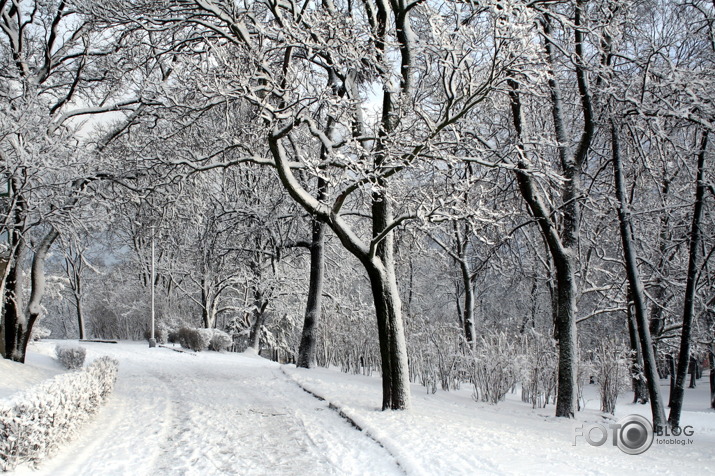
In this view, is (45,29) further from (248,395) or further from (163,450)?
(163,450)

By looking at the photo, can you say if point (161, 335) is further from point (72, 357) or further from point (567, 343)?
point (567, 343)

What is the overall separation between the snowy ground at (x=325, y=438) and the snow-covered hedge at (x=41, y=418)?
181mm

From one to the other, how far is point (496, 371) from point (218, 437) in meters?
6.21

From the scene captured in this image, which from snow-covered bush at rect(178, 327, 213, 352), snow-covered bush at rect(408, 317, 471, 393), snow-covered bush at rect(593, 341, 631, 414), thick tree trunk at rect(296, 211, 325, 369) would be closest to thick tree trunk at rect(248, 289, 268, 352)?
snow-covered bush at rect(178, 327, 213, 352)

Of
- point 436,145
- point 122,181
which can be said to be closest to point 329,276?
point 122,181

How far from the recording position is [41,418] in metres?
5.45

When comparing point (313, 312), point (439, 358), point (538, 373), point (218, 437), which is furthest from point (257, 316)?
point (218, 437)

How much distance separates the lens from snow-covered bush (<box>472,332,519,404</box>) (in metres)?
10.7

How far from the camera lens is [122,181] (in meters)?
13.2

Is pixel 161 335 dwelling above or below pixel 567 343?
below

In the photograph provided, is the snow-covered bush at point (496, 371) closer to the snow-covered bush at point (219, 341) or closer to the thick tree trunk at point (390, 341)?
the thick tree trunk at point (390, 341)

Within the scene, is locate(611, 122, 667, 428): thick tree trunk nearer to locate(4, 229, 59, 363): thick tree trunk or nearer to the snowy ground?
the snowy ground

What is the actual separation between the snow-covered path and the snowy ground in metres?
0.02

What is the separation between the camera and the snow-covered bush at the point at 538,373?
10812mm
